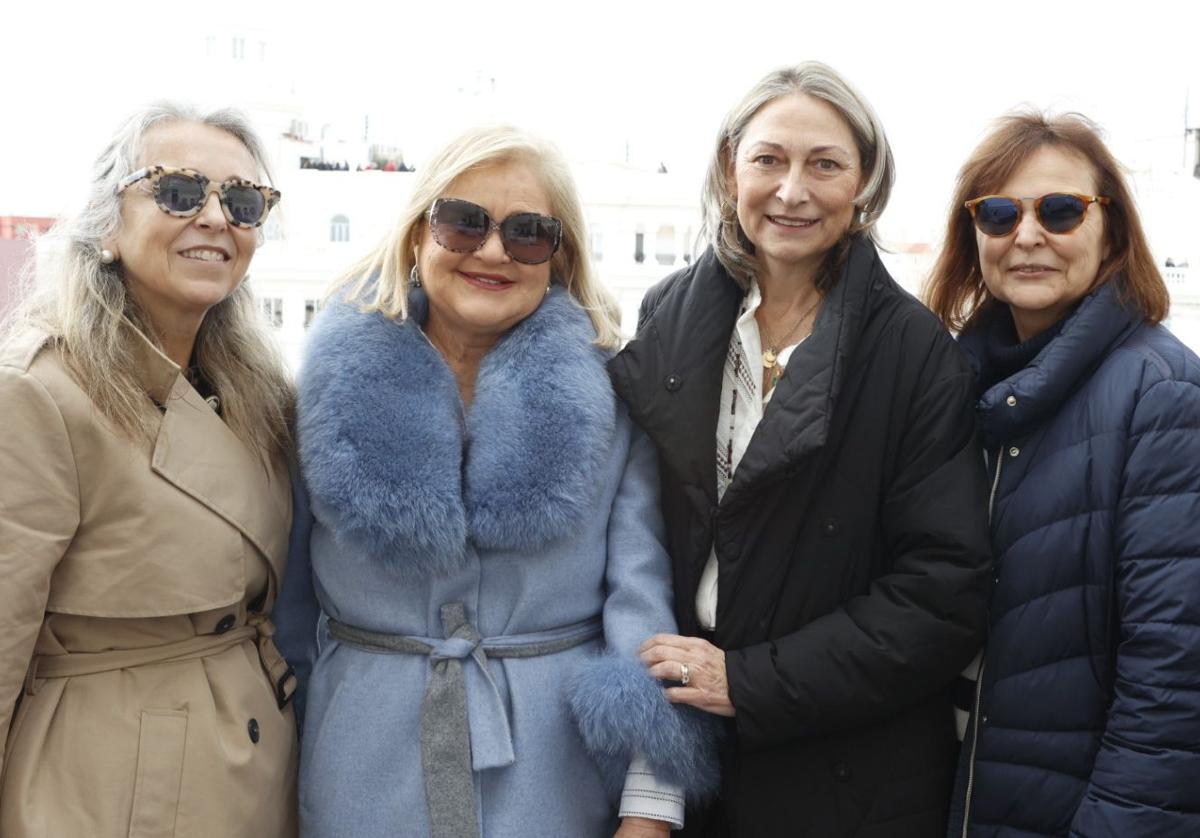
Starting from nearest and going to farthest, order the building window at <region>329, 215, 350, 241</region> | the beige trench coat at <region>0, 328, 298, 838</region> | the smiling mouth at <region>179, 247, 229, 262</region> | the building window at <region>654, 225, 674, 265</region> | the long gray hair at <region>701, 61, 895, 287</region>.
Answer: the beige trench coat at <region>0, 328, 298, 838</region> → the smiling mouth at <region>179, 247, 229, 262</region> → the long gray hair at <region>701, 61, 895, 287</region> → the building window at <region>654, 225, 674, 265</region> → the building window at <region>329, 215, 350, 241</region>

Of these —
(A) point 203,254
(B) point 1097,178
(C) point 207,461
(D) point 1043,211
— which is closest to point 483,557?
(C) point 207,461

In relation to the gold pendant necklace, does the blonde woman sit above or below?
below

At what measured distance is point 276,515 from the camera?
1.99 m

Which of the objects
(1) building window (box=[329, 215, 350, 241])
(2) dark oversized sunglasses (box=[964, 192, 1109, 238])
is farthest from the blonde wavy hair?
(1) building window (box=[329, 215, 350, 241])

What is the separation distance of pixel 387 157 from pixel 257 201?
41.5 metres

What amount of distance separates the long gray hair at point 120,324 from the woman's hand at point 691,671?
0.79 metres

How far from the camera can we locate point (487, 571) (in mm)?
1943

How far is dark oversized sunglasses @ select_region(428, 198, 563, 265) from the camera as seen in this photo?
1942 millimetres

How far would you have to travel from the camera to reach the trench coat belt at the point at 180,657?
1762 mm

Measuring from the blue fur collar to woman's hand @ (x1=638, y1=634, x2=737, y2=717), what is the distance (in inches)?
10.4

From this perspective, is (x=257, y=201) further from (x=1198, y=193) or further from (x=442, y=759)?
(x=1198, y=193)

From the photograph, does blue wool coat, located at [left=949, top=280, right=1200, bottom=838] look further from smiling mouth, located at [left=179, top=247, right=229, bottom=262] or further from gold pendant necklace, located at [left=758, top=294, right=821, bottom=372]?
smiling mouth, located at [left=179, top=247, right=229, bottom=262]

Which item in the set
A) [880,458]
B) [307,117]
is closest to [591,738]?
[880,458]

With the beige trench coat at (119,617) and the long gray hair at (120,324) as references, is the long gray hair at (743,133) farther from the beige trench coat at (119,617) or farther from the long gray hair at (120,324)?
the beige trench coat at (119,617)
